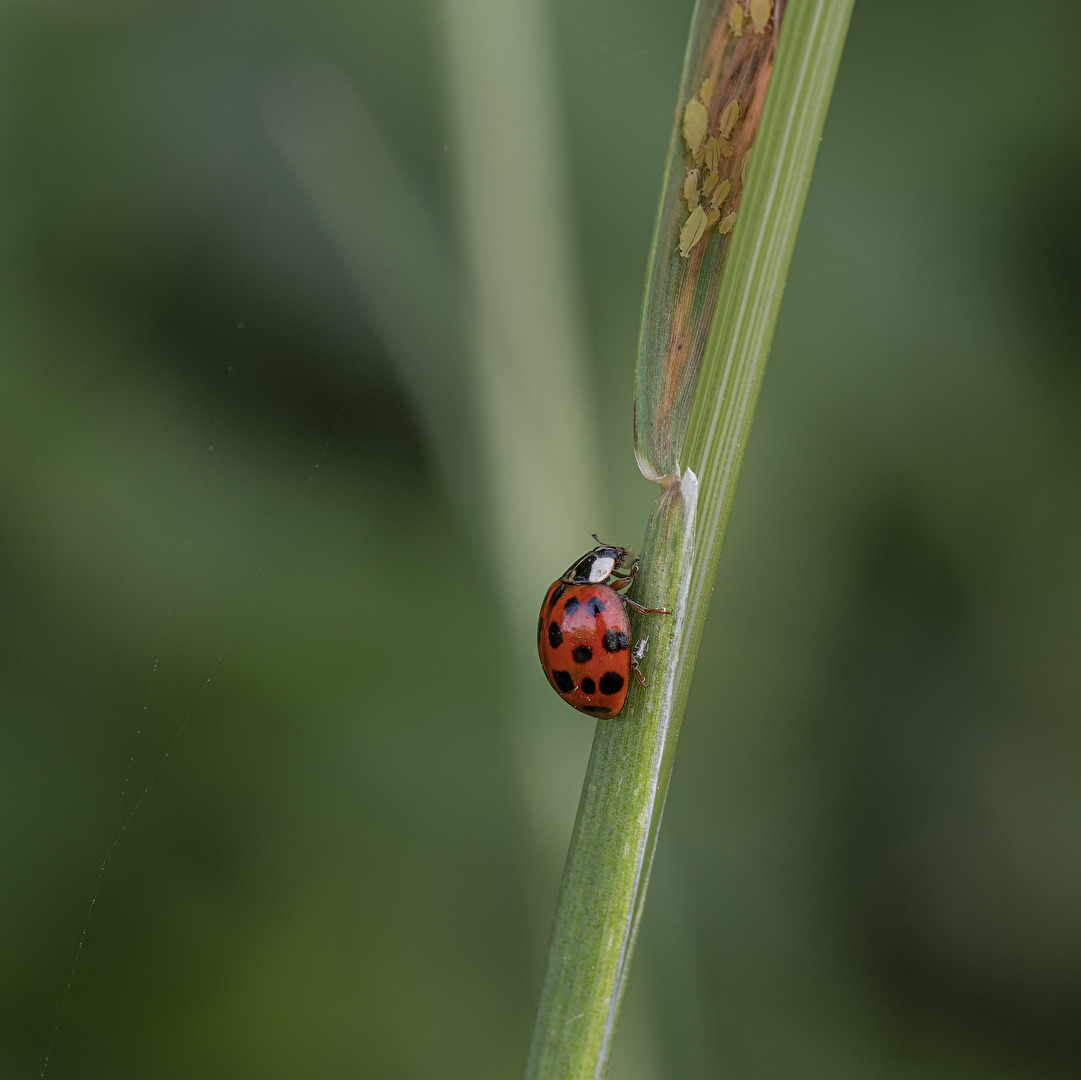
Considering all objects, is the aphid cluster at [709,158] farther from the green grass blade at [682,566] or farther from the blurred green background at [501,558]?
the blurred green background at [501,558]

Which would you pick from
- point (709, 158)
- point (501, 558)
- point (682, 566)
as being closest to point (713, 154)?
point (709, 158)

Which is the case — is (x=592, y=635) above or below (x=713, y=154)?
below

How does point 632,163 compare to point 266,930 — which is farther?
point 632,163

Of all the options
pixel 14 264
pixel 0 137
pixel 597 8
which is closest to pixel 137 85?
pixel 0 137

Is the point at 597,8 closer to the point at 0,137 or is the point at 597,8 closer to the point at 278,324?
the point at 278,324

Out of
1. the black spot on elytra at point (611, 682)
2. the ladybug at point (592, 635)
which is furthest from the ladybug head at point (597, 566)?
the black spot on elytra at point (611, 682)

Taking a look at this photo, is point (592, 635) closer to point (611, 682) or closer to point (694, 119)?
point (611, 682)

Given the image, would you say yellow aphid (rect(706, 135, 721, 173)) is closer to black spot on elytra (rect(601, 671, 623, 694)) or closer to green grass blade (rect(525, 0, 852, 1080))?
green grass blade (rect(525, 0, 852, 1080))
